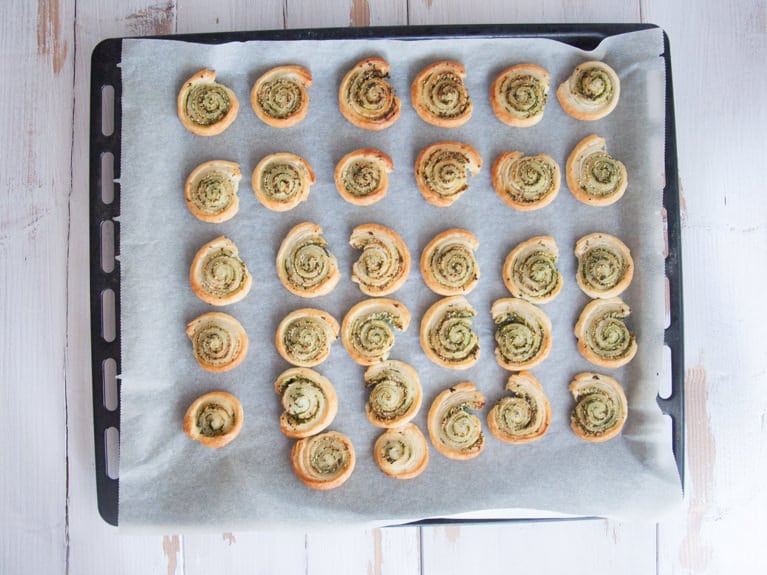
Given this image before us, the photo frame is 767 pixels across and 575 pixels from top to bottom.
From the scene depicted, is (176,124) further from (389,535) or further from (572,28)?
(389,535)

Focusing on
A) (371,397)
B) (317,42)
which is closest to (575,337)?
(371,397)

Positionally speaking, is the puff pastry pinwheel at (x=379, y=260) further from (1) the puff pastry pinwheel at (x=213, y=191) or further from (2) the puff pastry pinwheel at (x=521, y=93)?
(2) the puff pastry pinwheel at (x=521, y=93)

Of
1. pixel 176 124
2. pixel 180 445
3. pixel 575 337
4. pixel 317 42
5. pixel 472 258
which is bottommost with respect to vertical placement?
pixel 180 445

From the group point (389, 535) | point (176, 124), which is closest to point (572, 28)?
point (176, 124)

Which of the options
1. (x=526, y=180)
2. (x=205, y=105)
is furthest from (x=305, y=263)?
(x=526, y=180)

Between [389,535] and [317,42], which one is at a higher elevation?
[317,42]

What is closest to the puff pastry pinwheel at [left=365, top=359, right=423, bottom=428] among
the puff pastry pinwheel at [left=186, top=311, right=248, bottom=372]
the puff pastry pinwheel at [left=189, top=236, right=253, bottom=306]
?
the puff pastry pinwheel at [left=186, top=311, right=248, bottom=372]
